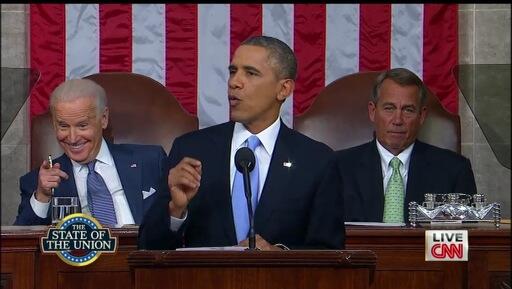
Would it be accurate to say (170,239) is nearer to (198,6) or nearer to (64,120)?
(64,120)

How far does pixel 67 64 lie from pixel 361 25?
155cm

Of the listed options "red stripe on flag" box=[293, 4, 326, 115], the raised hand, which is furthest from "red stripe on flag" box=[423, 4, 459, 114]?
the raised hand

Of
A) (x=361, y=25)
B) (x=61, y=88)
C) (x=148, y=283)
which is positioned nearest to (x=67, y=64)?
(x=61, y=88)

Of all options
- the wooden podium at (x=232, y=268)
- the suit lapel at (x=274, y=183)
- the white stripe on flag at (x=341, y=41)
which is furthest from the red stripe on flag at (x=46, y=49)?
the wooden podium at (x=232, y=268)

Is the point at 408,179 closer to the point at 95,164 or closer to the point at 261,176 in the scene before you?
the point at 261,176

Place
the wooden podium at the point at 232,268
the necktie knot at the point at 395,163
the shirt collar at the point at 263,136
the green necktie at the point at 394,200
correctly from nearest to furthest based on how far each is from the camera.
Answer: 1. the wooden podium at the point at 232,268
2. the shirt collar at the point at 263,136
3. the green necktie at the point at 394,200
4. the necktie knot at the point at 395,163

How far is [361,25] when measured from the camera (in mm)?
7188

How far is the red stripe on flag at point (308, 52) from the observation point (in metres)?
7.12

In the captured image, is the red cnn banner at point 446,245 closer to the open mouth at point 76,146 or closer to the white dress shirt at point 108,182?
the white dress shirt at point 108,182

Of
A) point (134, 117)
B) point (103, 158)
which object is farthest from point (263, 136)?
point (134, 117)

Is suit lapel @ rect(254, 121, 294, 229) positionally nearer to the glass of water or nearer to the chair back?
the glass of water

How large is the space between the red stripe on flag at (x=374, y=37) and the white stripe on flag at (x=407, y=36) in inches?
1.3

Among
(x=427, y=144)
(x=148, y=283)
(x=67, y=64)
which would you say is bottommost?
(x=148, y=283)

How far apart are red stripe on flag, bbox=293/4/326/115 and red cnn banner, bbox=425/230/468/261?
84.3 inches
